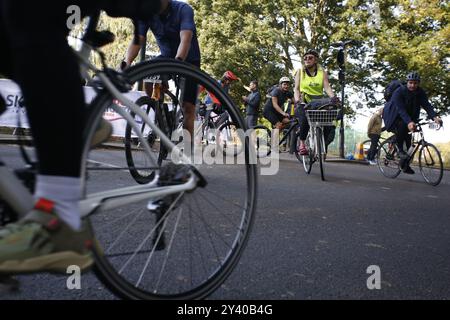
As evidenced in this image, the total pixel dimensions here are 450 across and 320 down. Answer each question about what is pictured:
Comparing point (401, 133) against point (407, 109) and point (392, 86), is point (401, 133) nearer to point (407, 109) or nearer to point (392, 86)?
point (407, 109)

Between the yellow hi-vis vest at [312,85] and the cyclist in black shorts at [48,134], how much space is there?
647cm

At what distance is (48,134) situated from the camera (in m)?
1.20

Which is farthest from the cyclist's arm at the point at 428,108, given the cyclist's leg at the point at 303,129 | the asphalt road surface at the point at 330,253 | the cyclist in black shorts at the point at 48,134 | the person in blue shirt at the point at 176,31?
the cyclist in black shorts at the point at 48,134

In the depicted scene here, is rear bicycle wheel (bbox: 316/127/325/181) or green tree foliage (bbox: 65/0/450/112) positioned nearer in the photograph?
rear bicycle wheel (bbox: 316/127/325/181)

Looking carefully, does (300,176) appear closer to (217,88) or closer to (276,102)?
(276,102)

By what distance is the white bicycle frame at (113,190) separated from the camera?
123cm

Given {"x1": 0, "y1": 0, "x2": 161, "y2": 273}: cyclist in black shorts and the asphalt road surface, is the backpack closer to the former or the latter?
the asphalt road surface

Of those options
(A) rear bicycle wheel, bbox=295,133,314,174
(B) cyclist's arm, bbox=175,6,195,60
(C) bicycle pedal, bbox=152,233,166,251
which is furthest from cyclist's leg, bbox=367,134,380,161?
(C) bicycle pedal, bbox=152,233,166,251

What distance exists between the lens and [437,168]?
7.54 m

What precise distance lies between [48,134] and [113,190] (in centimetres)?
→ 34

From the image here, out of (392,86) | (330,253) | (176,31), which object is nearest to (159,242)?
(330,253)

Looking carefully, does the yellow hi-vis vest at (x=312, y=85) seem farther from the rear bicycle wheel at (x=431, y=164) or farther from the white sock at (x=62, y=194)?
the white sock at (x=62, y=194)

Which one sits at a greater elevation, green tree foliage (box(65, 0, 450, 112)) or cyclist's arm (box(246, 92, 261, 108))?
green tree foliage (box(65, 0, 450, 112))

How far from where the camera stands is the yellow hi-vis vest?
7.42 m
